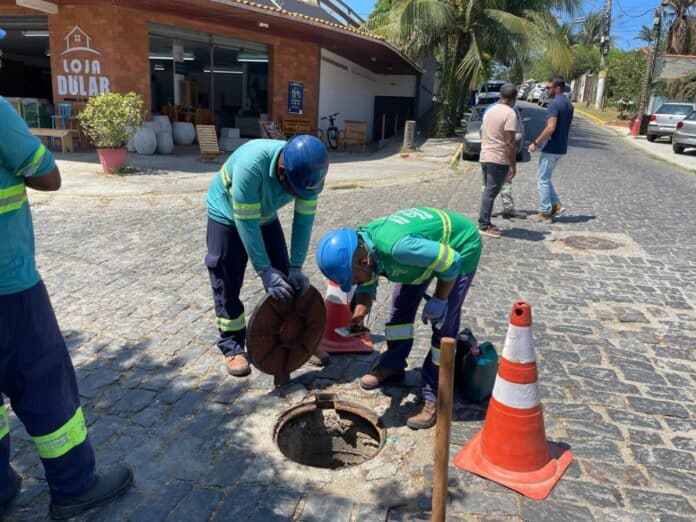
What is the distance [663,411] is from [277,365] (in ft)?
7.76

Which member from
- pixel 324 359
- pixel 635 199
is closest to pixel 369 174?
pixel 635 199

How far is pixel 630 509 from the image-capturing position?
264 cm

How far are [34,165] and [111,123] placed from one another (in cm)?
950

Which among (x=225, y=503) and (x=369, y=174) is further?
(x=369, y=174)

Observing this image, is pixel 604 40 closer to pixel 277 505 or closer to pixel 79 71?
pixel 79 71

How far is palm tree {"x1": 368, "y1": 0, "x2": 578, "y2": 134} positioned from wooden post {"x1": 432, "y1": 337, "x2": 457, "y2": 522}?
17887 millimetres

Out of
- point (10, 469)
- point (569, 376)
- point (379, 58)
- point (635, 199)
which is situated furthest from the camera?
point (379, 58)

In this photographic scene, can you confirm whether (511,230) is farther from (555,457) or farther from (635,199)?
(555,457)

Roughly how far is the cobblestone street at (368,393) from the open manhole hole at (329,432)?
0.35 ft

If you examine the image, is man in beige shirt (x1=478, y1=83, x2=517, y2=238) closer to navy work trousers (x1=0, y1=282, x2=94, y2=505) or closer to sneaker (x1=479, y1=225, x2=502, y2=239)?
sneaker (x1=479, y1=225, x2=502, y2=239)

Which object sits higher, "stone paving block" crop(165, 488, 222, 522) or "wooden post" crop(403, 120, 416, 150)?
"wooden post" crop(403, 120, 416, 150)

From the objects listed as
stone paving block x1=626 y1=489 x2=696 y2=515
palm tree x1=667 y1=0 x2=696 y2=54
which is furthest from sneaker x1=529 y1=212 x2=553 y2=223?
palm tree x1=667 y1=0 x2=696 y2=54

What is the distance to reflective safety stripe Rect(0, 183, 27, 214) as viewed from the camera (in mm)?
2064

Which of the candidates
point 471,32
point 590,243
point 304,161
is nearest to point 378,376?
point 304,161
